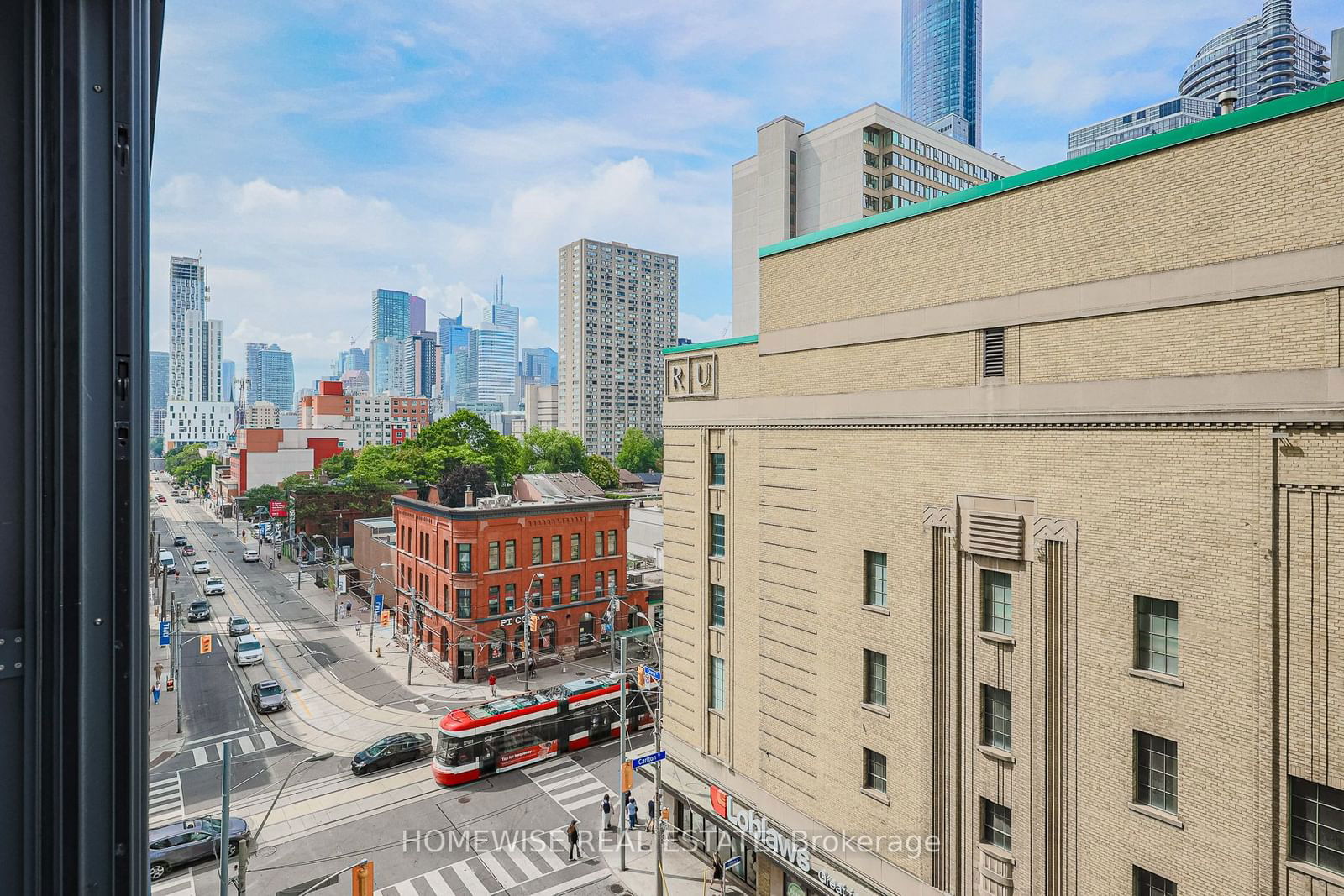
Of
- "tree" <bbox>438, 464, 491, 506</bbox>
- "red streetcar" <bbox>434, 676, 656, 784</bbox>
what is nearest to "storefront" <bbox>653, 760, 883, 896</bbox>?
"red streetcar" <bbox>434, 676, 656, 784</bbox>

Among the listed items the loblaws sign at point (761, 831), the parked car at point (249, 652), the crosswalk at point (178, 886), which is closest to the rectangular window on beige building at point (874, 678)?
the loblaws sign at point (761, 831)

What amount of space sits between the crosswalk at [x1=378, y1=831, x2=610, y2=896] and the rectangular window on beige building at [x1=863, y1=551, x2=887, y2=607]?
13.3m

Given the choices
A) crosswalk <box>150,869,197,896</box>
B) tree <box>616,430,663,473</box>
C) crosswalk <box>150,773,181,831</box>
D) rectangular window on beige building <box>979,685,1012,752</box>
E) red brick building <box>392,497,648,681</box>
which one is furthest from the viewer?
tree <box>616,430,663,473</box>

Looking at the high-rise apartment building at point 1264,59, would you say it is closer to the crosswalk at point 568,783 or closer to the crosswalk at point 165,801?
the crosswalk at point 568,783

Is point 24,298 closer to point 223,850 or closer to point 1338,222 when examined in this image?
point 1338,222

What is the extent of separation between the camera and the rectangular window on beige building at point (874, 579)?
57.7ft

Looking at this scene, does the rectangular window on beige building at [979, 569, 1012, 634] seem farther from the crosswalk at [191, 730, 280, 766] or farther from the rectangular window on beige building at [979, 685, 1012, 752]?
the crosswalk at [191, 730, 280, 766]

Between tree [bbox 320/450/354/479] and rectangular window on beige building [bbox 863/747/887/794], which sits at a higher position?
tree [bbox 320/450/354/479]

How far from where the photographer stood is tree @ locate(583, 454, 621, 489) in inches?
4660

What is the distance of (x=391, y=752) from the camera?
99.2ft

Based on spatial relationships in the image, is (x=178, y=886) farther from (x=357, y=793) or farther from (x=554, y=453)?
(x=554, y=453)

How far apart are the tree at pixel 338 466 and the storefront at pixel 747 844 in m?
83.0

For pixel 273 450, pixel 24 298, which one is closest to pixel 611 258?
pixel 273 450

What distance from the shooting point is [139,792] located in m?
4.51
